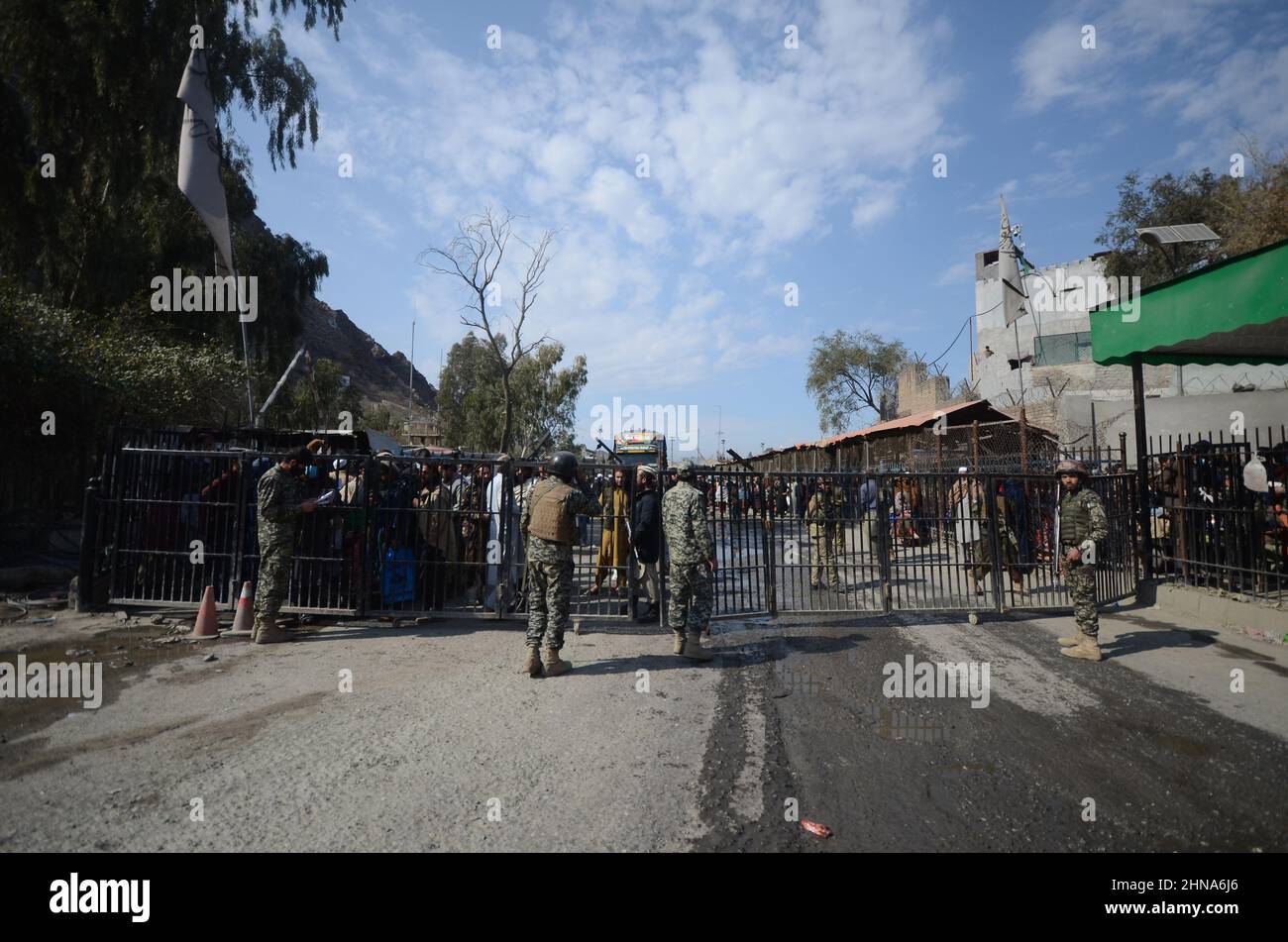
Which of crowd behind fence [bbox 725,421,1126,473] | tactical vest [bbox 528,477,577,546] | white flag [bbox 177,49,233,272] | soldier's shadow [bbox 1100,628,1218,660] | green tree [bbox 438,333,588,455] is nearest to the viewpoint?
tactical vest [bbox 528,477,577,546]

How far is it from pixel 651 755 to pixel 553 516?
7.59ft

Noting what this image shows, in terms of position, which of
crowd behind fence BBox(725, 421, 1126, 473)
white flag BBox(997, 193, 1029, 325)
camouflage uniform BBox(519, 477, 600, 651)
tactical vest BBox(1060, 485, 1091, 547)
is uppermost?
white flag BBox(997, 193, 1029, 325)

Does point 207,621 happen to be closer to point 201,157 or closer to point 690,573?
point 690,573

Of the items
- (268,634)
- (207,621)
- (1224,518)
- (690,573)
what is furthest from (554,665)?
(1224,518)

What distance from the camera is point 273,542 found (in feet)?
21.3

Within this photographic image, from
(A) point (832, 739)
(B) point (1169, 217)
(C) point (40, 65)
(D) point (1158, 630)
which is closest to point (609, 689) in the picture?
(A) point (832, 739)

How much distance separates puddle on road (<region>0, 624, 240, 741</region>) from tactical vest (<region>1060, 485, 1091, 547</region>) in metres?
8.26

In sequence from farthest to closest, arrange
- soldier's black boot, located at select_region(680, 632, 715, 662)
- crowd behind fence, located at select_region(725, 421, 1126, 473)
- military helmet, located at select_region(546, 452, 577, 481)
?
crowd behind fence, located at select_region(725, 421, 1126, 473) < soldier's black boot, located at select_region(680, 632, 715, 662) < military helmet, located at select_region(546, 452, 577, 481)

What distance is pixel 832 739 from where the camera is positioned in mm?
4086

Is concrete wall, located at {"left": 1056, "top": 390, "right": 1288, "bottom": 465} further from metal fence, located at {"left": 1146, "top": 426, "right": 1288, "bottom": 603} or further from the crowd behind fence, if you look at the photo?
metal fence, located at {"left": 1146, "top": 426, "right": 1288, "bottom": 603}

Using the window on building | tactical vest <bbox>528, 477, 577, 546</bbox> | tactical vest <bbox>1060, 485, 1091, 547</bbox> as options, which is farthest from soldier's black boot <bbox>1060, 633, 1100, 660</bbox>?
the window on building

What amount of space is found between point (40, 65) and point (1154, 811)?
21.6 metres

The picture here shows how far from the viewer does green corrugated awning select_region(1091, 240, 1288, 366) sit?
17.8 feet
